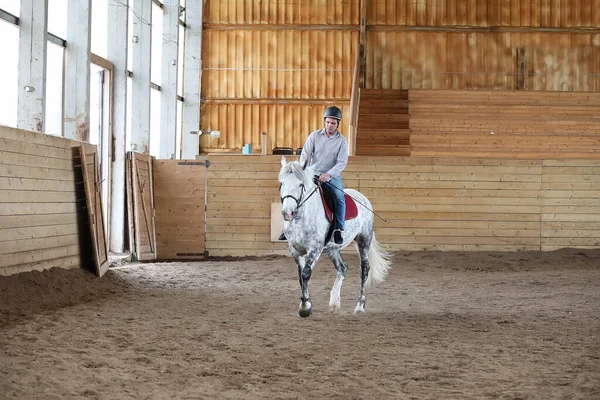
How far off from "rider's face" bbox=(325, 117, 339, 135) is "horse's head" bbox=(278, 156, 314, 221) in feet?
2.58

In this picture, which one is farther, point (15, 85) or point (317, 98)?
point (317, 98)

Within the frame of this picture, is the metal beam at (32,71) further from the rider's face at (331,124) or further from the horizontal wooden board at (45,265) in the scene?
the rider's face at (331,124)

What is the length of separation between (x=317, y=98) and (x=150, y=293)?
14.3 meters

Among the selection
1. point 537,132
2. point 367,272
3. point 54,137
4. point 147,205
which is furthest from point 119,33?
point 537,132

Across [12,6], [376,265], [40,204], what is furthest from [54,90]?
[376,265]

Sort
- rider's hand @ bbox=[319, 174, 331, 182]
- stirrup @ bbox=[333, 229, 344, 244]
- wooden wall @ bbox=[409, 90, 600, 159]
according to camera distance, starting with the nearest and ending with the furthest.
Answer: rider's hand @ bbox=[319, 174, 331, 182], stirrup @ bbox=[333, 229, 344, 244], wooden wall @ bbox=[409, 90, 600, 159]

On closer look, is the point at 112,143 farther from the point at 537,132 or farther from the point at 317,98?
the point at 537,132

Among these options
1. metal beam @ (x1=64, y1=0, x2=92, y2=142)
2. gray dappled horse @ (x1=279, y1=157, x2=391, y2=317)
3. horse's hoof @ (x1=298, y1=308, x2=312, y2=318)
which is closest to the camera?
gray dappled horse @ (x1=279, y1=157, x2=391, y2=317)

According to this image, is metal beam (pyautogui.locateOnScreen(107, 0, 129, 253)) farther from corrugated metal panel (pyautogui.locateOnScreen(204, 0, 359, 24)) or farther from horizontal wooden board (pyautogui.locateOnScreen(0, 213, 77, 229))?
corrugated metal panel (pyautogui.locateOnScreen(204, 0, 359, 24))

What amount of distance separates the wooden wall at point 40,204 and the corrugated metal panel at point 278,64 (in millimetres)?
13269

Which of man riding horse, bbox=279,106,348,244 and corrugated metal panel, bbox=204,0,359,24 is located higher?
corrugated metal panel, bbox=204,0,359,24

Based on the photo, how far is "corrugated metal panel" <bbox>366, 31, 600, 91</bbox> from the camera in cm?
2370

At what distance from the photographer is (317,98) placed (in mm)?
23844

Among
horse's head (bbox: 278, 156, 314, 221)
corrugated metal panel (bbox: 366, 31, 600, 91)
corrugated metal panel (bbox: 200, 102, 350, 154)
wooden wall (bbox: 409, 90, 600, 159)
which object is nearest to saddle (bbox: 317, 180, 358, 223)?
horse's head (bbox: 278, 156, 314, 221)
